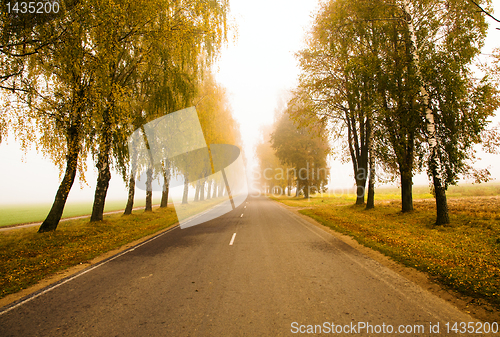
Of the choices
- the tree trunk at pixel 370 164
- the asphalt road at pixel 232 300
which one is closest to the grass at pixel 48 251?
the asphalt road at pixel 232 300

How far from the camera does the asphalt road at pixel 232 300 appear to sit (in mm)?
3193

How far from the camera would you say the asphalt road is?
3.19 metres

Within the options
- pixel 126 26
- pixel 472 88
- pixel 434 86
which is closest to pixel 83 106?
pixel 126 26

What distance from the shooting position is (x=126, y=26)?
10.1m

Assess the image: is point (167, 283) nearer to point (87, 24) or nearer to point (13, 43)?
point (13, 43)

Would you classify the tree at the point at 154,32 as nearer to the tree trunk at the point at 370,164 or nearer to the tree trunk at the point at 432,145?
the tree trunk at the point at 432,145

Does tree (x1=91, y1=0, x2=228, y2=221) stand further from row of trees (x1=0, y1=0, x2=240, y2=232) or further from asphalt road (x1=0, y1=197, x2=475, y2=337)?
asphalt road (x1=0, y1=197, x2=475, y2=337)

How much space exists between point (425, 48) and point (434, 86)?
8.32 ft

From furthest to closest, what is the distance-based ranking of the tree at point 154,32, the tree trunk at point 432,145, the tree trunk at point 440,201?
the tree trunk at point 440,201 → the tree trunk at point 432,145 → the tree at point 154,32

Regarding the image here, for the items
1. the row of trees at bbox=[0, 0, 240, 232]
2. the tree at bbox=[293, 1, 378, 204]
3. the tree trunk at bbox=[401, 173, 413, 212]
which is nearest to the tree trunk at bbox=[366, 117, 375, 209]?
the tree at bbox=[293, 1, 378, 204]

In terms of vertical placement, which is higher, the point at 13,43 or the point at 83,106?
the point at 13,43

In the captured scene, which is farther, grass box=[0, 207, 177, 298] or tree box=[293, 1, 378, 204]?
tree box=[293, 1, 378, 204]

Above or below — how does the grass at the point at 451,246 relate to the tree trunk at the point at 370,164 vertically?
below

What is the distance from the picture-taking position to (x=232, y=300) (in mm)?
3916
